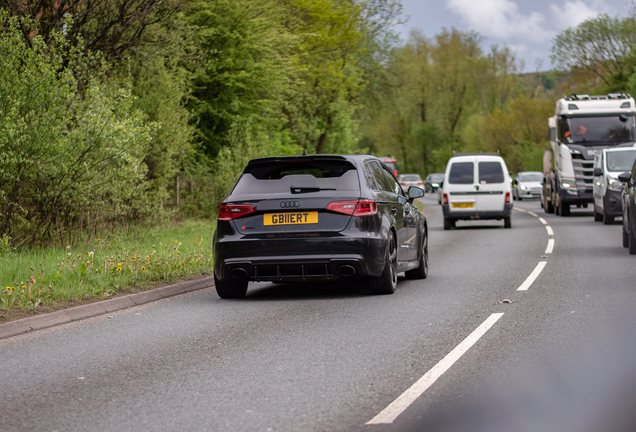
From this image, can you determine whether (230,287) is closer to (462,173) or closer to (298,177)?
(298,177)

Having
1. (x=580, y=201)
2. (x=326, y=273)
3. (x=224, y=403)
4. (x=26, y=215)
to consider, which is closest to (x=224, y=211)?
(x=326, y=273)

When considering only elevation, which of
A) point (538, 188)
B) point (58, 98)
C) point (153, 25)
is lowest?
point (538, 188)

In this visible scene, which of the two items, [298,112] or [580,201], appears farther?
[298,112]

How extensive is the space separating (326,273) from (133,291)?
2.57 m

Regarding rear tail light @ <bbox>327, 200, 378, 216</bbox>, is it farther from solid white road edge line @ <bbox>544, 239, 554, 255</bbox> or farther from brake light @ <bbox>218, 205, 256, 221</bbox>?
solid white road edge line @ <bbox>544, 239, 554, 255</bbox>

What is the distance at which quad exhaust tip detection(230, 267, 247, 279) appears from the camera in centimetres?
1011

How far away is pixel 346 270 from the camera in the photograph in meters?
9.98

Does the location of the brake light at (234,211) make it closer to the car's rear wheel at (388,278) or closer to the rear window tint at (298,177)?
the rear window tint at (298,177)

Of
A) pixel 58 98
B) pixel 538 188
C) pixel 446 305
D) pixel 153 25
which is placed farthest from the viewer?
pixel 538 188

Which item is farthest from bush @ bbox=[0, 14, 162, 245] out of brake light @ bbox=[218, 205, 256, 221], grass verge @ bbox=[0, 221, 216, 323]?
brake light @ bbox=[218, 205, 256, 221]

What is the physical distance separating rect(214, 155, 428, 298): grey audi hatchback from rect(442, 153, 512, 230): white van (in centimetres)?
1442

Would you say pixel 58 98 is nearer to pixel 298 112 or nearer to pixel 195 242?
pixel 195 242

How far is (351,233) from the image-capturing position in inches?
392

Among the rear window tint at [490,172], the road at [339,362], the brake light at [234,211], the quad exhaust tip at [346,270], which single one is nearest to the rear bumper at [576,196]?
the rear window tint at [490,172]
